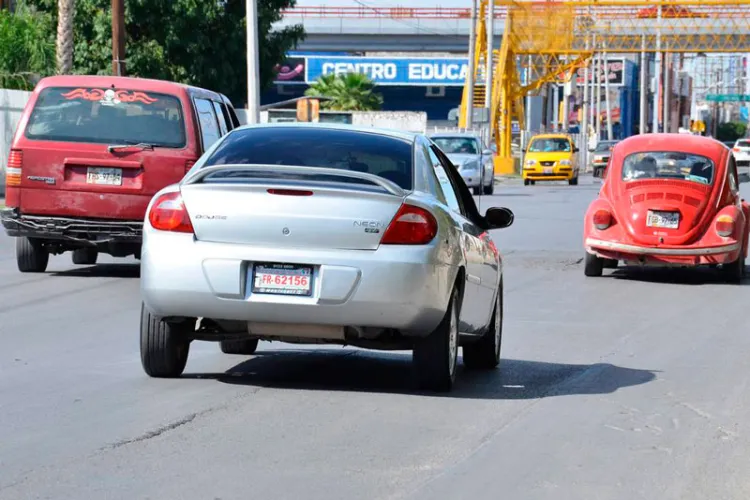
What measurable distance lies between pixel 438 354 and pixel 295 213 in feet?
4.00

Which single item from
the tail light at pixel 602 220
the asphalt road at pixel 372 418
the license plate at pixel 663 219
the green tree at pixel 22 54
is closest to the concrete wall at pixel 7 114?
the green tree at pixel 22 54

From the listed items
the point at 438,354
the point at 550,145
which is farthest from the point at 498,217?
the point at 550,145

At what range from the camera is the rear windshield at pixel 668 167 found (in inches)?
747

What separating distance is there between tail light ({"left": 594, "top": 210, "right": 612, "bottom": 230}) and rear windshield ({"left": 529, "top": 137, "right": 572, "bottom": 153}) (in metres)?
38.1

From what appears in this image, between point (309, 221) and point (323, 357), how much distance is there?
261 cm

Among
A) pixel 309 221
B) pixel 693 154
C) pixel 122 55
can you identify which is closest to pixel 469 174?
pixel 122 55

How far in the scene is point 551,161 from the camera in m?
56.0

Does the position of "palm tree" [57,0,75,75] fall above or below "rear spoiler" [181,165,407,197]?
above

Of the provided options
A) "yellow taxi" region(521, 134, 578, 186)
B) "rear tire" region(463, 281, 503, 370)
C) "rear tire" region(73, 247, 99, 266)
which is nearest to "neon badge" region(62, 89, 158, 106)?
"rear tire" region(73, 247, 99, 266)

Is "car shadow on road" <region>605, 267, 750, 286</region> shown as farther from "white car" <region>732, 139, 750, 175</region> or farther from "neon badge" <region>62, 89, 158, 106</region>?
"white car" <region>732, 139, 750, 175</region>

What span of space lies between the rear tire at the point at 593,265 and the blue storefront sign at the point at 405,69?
93811mm

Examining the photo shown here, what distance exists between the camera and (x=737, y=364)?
447 inches

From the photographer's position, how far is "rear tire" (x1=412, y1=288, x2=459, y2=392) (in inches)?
357

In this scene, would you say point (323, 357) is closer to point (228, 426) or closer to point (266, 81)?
point (228, 426)
